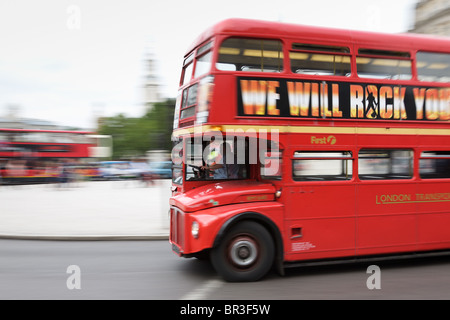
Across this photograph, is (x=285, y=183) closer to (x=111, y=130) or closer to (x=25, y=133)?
(x=25, y=133)

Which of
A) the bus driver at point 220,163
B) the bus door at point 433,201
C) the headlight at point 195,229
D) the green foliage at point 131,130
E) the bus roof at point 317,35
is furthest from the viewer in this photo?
the green foliage at point 131,130

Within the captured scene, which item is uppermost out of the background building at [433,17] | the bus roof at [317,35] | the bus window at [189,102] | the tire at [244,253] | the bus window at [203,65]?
Result: the background building at [433,17]

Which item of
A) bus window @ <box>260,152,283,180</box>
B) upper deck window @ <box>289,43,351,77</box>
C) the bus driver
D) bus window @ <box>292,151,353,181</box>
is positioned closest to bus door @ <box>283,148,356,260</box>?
bus window @ <box>292,151,353,181</box>

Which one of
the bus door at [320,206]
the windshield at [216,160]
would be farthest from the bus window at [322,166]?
the windshield at [216,160]

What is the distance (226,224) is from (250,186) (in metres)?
0.79

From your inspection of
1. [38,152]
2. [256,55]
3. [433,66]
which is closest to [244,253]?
[256,55]

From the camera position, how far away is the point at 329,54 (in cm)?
664

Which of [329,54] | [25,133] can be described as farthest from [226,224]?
[25,133]

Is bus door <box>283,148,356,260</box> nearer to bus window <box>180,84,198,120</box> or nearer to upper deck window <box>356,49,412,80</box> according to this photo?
upper deck window <box>356,49,412,80</box>

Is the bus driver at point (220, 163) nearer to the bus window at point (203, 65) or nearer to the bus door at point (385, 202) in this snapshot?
the bus window at point (203, 65)

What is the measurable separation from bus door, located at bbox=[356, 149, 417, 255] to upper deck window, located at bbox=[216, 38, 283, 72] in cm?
185

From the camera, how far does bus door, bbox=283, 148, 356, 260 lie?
6414mm

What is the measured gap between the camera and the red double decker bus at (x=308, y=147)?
20.3ft

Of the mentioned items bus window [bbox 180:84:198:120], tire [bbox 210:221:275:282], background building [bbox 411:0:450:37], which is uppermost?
background building [bbox 411:0:450:37]
